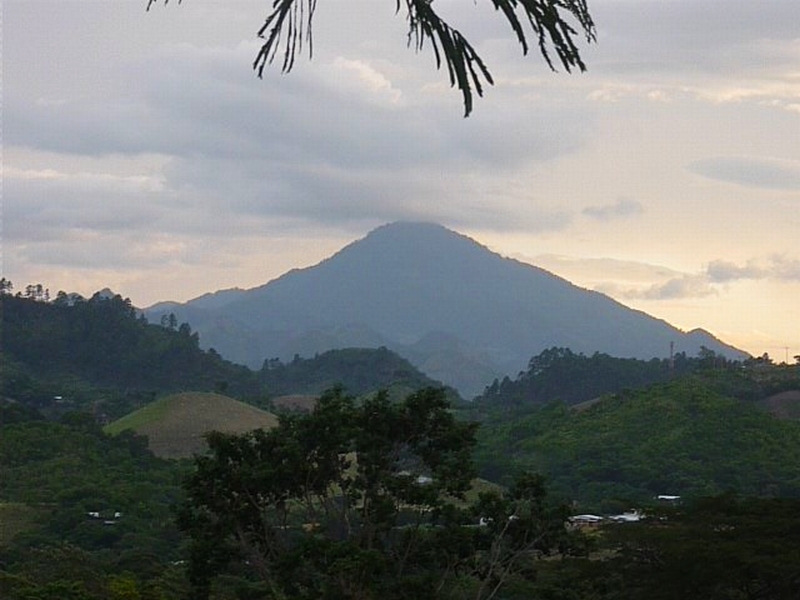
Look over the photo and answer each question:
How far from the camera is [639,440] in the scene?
70.0 m

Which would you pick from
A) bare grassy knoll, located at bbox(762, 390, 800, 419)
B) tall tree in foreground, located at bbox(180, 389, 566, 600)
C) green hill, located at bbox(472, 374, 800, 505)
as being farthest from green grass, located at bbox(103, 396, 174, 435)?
tall tree in foreground, located at bbox(180, 389, 566, 600)

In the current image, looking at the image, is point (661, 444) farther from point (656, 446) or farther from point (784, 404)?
point (784, 404)

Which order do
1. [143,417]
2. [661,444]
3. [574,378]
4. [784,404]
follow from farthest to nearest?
1. [574,378]
2. [784,404]
3. [143,417]
4. [661,444]

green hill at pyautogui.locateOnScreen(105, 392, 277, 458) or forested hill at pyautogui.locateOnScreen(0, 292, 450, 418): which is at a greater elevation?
forested hill at pyautogui.locateOnScreen(0, 292, 450, 418)

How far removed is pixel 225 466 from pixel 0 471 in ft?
144

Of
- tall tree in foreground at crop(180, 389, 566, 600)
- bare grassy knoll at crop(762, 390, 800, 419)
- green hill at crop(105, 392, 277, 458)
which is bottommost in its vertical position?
green hill at crop(105, 392, 277, 458)

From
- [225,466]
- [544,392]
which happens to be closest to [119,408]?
[544,392]

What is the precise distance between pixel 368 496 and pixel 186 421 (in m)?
61.3

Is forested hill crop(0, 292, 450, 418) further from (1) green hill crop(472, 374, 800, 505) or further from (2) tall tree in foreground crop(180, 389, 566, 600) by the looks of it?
(2) tall tree in foreground crop(180, 389, 566, 600)

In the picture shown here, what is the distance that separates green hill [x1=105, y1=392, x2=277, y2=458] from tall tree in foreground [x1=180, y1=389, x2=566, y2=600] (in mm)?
55959

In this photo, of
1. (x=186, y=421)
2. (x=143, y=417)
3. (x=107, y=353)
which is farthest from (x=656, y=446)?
(x=107, y=353)

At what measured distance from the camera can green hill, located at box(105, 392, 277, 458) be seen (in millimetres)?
74312

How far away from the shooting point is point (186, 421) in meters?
76.3

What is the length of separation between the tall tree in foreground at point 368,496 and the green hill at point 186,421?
5596cm
